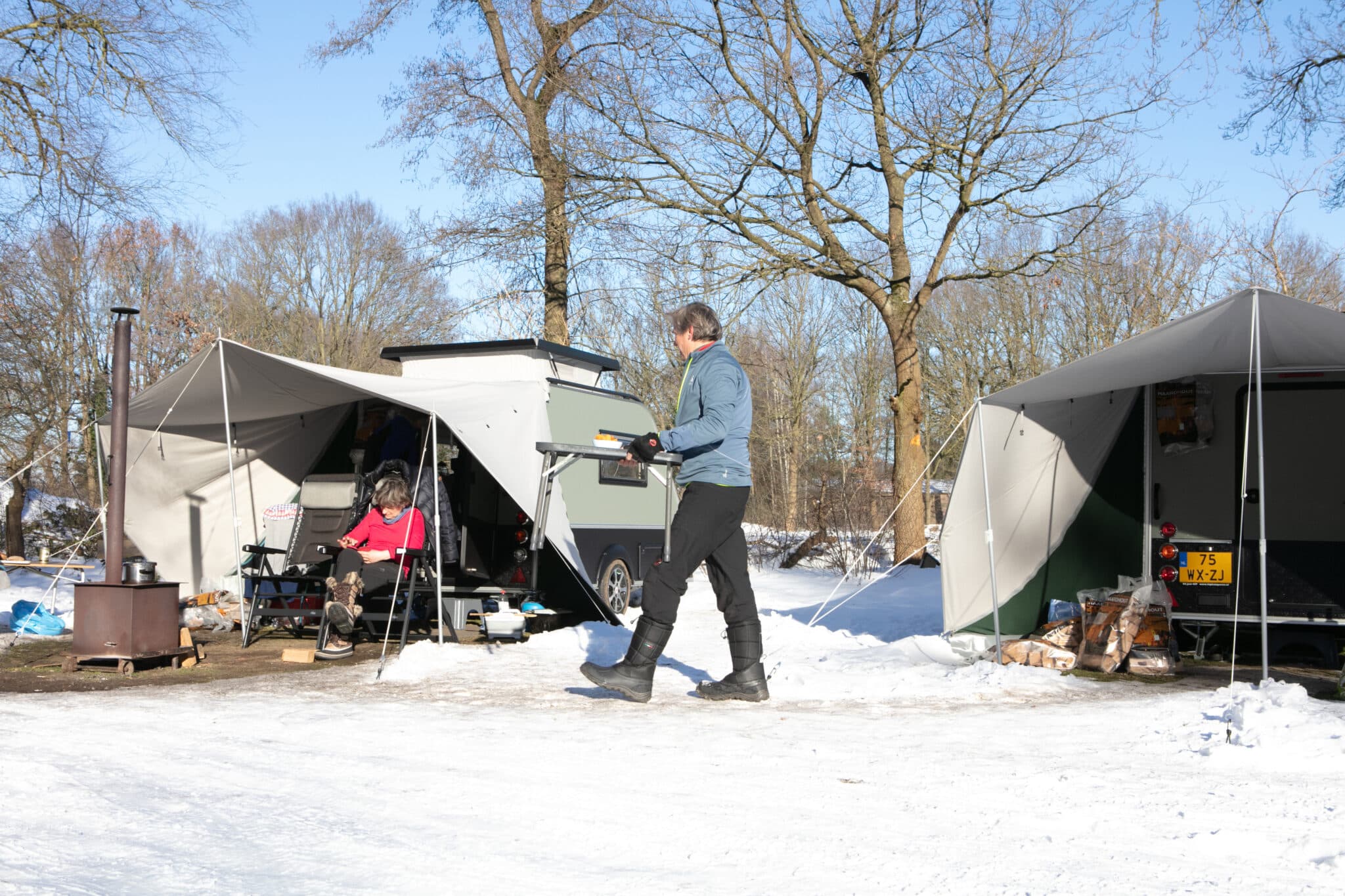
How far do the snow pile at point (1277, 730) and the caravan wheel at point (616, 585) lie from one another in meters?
5.37

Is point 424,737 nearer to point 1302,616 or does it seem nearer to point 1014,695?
point 1014,695

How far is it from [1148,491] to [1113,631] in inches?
50.9

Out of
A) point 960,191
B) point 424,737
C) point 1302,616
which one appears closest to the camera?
point 424,737

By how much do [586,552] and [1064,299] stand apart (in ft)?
61.6

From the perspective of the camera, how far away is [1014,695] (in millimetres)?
6629

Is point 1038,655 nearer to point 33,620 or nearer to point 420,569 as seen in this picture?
point 420,569

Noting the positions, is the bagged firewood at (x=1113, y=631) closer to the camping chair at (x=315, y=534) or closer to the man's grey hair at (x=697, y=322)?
the man's grey hair at (x=697, y=322)

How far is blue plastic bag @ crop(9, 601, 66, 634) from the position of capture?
350 inches

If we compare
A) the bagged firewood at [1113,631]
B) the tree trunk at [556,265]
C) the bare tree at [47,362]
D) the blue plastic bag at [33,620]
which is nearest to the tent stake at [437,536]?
the blue plastic bag at [33,620]

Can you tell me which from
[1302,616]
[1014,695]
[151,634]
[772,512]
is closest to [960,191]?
[1302,616]

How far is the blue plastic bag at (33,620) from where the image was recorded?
8.90 metres

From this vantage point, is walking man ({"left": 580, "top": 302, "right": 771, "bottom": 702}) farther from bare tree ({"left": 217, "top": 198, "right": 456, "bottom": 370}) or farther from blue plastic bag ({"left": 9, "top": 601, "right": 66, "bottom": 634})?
bare tree ({"left": 217, "top": 198, "right": 456, "bottom": 370})

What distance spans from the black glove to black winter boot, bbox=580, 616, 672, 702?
2.62 ft

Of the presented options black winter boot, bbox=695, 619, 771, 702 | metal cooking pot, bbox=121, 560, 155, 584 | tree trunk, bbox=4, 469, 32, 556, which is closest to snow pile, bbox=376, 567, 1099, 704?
black winter boot, bbox=695, 619, 771, 702
